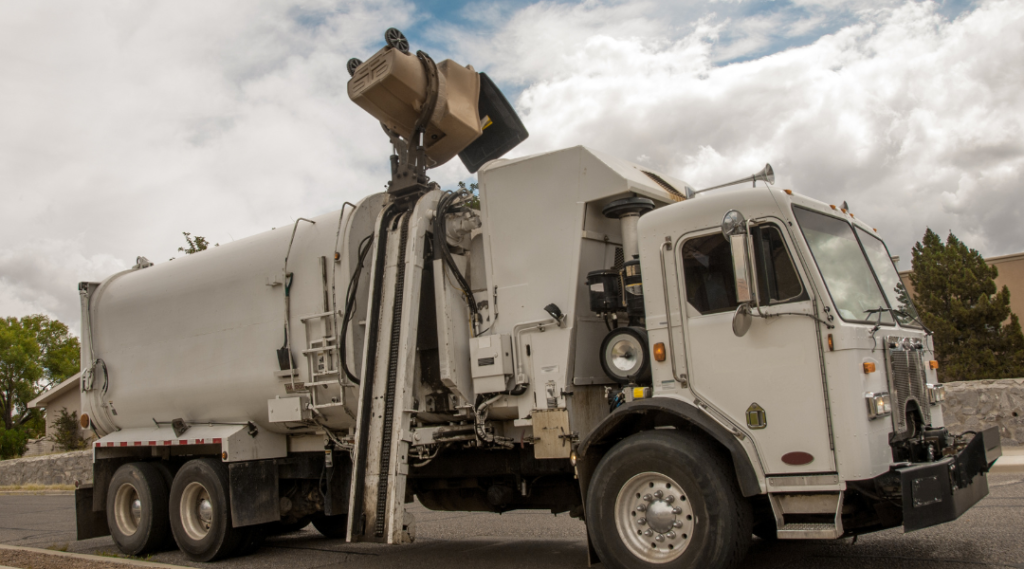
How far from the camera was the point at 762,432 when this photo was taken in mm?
4977

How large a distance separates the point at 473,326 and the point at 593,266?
1.17m

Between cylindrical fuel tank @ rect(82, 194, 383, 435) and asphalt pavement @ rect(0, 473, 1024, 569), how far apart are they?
1.36 meters

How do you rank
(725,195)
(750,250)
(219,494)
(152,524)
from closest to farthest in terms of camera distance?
(750,250) < (725,195) < (219,494) < (152,524)

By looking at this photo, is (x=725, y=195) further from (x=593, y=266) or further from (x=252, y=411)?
(x=252, y=411)

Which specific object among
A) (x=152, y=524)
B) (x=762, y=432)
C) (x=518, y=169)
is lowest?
(x=152, y=524)

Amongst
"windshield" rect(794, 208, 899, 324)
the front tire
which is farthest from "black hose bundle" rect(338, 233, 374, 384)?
"windshield" rect(794, 208, 899, 324)

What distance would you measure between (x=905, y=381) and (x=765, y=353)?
3.35 feet

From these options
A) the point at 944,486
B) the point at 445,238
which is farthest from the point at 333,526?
the point at 944,486

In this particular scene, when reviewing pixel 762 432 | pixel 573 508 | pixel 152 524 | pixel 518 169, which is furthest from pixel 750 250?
pixel 152 524

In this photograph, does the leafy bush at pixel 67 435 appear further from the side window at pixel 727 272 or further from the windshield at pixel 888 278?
the windshield at pixel 888 278

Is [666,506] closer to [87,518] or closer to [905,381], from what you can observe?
[905,381]

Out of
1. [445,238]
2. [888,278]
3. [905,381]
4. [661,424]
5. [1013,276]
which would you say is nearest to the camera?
[905,381]

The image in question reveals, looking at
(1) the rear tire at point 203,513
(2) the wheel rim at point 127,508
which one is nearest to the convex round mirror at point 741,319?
(1) the rear tire at point 203,513

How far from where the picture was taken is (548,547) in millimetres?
7402
